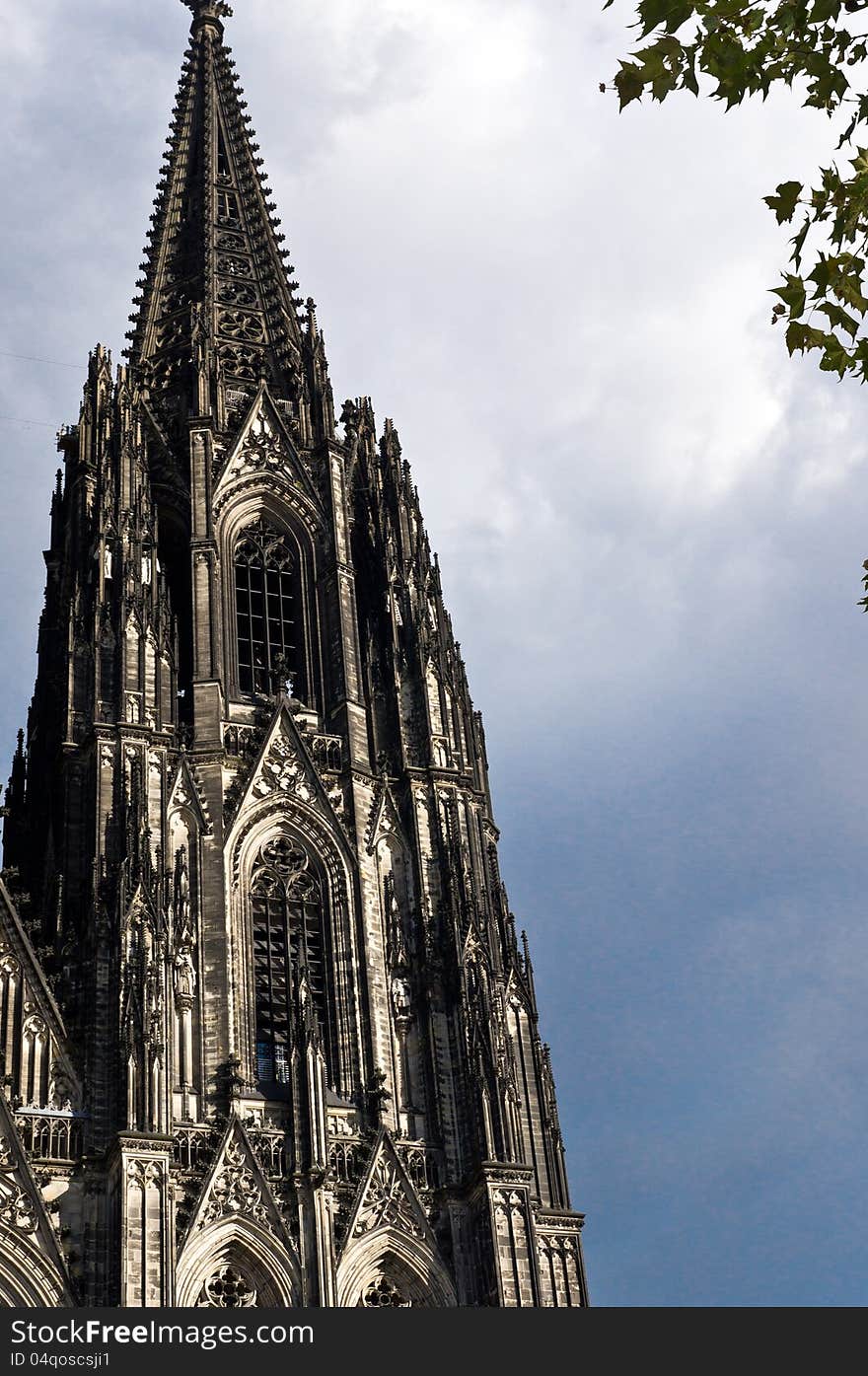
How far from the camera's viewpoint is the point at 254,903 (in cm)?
4212

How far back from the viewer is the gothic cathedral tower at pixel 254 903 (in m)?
36.4

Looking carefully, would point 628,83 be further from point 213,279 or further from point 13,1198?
point 213,279

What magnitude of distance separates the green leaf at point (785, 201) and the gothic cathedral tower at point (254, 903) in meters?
24.9

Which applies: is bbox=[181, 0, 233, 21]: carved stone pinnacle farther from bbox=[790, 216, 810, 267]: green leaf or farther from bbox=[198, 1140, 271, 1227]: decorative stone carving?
bbox=[790, 216, 810, 267]: green leaf

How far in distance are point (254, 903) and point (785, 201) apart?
29004mm

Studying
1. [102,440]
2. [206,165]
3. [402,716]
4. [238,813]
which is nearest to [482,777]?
[402,716]

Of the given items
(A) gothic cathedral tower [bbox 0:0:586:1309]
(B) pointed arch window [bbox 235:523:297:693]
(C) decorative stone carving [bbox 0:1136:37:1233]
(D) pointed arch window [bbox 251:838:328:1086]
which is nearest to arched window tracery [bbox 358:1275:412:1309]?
(A) gothic cathedral tower [bbox 0:0:586:1309]

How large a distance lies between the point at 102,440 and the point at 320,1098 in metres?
19.4

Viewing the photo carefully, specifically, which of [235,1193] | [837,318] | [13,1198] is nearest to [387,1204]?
[235,1193]

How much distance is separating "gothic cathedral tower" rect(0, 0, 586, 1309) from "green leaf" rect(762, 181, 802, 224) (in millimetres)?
24947

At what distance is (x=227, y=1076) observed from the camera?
38.3 m

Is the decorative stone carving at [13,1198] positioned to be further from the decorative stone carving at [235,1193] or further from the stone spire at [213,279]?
the stone spire at [213,279]

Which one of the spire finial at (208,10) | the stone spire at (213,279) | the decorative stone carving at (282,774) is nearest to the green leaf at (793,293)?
the decorative stone carving at (282,774)

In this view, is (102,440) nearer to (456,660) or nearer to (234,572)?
(234,572)
